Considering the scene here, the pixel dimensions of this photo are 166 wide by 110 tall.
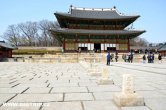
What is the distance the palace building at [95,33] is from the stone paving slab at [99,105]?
101ft

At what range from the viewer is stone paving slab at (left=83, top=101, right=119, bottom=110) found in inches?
173

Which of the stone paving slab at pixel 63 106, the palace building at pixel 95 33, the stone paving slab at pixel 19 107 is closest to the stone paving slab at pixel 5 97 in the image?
the stone paving slab at pixel 19 107

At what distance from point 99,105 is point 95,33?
104 feet

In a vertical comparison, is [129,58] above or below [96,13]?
below

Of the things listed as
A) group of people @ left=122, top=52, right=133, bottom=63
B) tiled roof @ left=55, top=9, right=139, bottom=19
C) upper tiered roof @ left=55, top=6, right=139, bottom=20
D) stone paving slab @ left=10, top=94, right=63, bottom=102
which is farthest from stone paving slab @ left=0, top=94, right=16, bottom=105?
tiled roof @ left=55, top=9, right=139, bottom=19

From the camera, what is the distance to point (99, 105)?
15.1 feet

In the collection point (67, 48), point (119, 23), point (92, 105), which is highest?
point (119, 23)

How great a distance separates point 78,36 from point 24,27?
4900cm

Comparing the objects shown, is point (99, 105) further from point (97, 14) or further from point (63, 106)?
point (97, 14)

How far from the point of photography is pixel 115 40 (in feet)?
125

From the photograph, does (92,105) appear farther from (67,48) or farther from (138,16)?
(138,16)

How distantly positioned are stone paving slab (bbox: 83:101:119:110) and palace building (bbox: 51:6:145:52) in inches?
1214

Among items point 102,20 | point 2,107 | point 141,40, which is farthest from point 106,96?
point 141,40

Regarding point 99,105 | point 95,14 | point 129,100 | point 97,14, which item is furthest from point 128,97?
point 97,14
